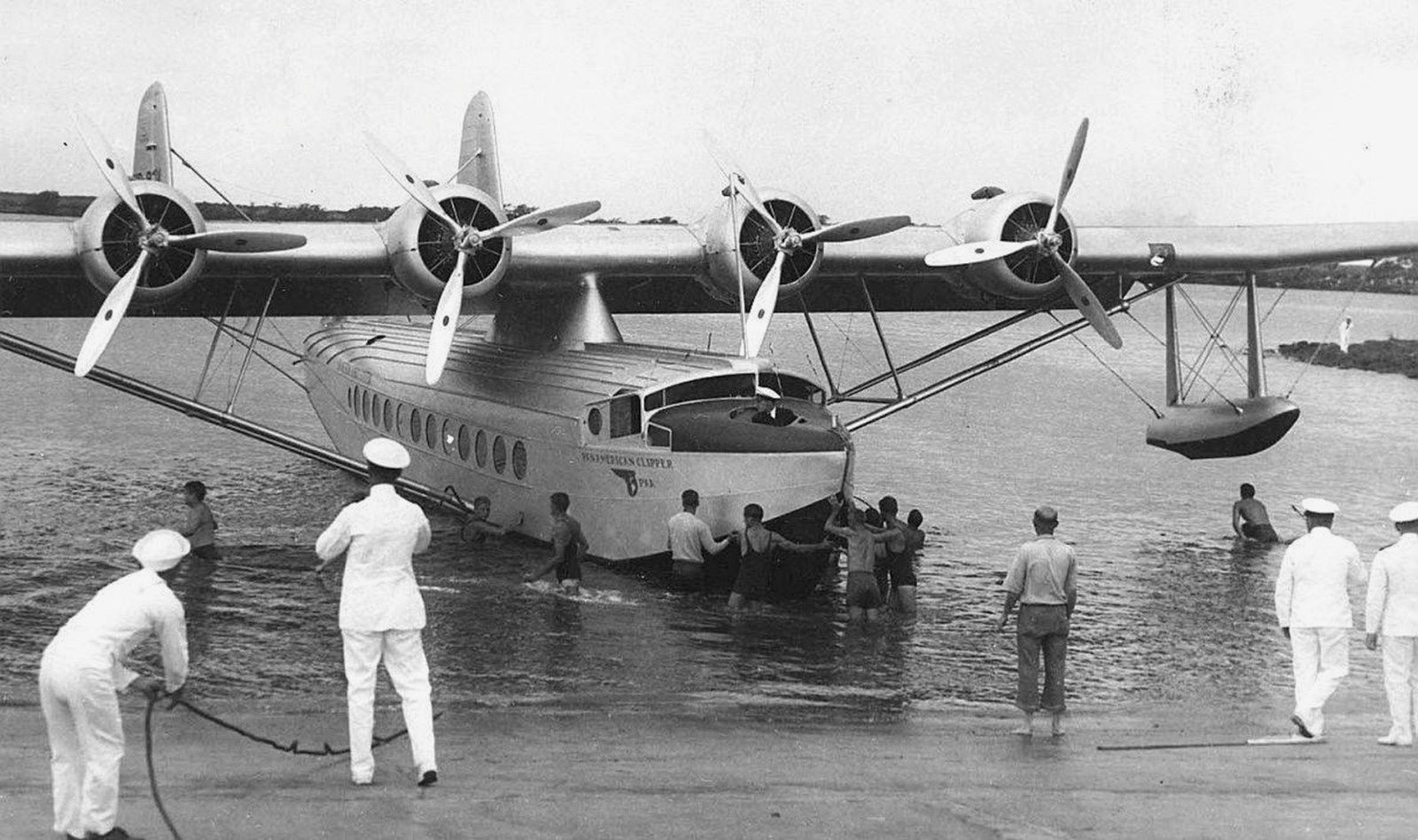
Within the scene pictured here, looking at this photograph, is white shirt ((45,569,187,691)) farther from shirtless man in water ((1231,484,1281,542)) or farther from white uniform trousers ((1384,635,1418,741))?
shirtless man in water ((1231,484,1281,542))

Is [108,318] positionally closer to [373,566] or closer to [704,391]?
[704,391]

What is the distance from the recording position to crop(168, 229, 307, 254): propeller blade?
17906 millimetres

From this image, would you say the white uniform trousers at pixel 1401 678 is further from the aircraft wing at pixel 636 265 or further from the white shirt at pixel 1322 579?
the aircraft wing at pixel 636 265

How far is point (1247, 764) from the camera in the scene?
369 inches

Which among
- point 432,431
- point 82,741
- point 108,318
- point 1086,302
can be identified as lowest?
point 82,741

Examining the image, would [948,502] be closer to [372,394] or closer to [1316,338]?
[372,394]

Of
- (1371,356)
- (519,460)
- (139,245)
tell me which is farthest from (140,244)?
(1371,356)

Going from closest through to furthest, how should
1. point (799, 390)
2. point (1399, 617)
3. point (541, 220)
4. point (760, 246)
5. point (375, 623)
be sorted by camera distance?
point (375, 623) < point (1399, 617) < point (799, 390) < point (541, 220) < point (760, 246)

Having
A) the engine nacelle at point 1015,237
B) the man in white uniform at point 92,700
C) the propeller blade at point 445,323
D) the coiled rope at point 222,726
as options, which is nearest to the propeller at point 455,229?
the propeller blade at point 445,323

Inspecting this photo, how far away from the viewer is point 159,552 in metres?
6.90

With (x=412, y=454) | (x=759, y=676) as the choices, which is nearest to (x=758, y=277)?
(x=412, y=454)

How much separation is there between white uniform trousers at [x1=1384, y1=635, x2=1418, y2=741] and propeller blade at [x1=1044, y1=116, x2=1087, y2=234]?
34.8 feet

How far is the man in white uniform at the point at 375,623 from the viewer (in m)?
7.91

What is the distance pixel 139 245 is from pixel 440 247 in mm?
3645
